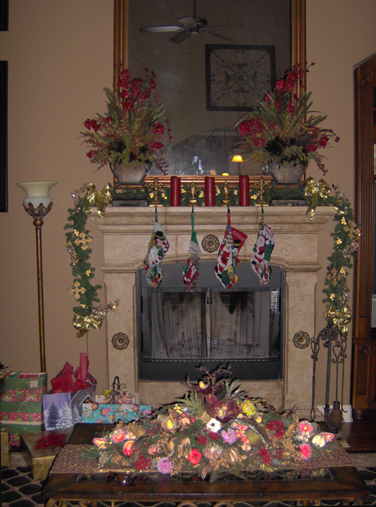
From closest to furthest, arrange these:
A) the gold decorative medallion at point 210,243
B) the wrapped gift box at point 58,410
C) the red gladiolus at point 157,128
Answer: the wrapped gift box at point 58,410 → the red gladiolus at point 157,128 → the gold decorative medallion at point 210,243

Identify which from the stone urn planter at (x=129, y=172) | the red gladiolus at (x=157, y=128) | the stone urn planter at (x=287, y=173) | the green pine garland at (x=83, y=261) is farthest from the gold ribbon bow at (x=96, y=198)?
the stone urn planter at (x=287, y=173)

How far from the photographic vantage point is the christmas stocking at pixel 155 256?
119 inches

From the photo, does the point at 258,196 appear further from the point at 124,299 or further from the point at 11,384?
the point at 11,384

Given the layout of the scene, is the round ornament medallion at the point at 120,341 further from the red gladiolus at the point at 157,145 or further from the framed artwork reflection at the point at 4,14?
the framed artwork reflection at the point at 4,14

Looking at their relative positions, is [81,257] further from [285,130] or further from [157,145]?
[285,130]

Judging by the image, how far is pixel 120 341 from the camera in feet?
10.6

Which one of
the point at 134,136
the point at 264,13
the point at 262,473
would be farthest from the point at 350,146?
the point at 262,473

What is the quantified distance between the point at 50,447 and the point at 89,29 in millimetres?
2974

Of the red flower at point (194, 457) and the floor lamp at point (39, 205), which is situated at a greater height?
the floor lamp at point (39, 205)

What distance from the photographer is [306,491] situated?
5.84ft

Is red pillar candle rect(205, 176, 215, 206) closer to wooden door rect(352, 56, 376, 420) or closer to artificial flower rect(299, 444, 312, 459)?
wooden door rect(352, 56, 376, 420)

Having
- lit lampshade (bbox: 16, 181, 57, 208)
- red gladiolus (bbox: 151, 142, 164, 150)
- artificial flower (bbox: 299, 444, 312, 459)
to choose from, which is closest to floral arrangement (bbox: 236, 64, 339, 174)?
red gladiolus (bbox: 151, 142, 164, 150)

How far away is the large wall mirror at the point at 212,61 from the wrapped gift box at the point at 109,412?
1.74 metres

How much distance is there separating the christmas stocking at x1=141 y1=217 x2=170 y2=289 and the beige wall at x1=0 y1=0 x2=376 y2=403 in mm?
499
